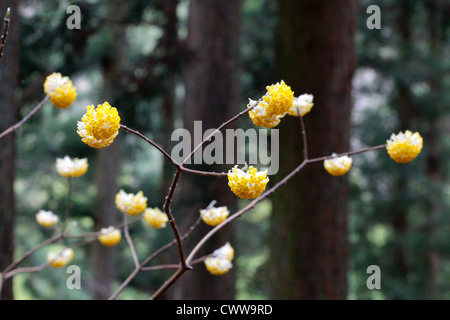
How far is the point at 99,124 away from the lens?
85 centimetres

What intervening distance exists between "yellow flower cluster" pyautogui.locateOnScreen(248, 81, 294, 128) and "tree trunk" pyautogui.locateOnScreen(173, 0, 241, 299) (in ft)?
8.11

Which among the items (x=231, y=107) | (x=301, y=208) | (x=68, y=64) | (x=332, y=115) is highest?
(x=68, y=64)

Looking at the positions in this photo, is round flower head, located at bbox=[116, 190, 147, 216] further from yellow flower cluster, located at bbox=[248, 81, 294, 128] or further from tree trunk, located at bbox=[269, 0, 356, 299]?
tree trunk, located at bbox=[269, 0, 356, 299]

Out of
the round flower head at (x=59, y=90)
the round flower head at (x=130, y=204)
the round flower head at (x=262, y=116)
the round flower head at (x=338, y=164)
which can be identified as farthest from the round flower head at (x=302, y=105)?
the round flower head at (x=59, y=90)

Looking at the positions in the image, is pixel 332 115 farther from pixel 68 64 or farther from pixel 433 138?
pixel 433 138

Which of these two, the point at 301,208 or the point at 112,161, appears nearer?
the point at 301,208

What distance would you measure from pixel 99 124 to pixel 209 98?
2.93 m

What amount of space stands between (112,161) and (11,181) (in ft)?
15.2

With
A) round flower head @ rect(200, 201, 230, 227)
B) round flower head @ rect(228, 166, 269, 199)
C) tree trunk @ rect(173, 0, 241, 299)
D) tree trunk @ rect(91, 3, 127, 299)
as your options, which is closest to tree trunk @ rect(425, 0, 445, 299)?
tree trunk @ rect(173, 0, 241, 299)

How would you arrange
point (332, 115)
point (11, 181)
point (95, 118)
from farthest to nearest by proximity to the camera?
point (332, 115) → point (11, 181) → point (95, 118)

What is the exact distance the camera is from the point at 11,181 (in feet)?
6.76

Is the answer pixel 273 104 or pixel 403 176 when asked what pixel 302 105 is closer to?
pixel 273 104

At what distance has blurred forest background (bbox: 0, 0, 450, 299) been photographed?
2537 millimetres
